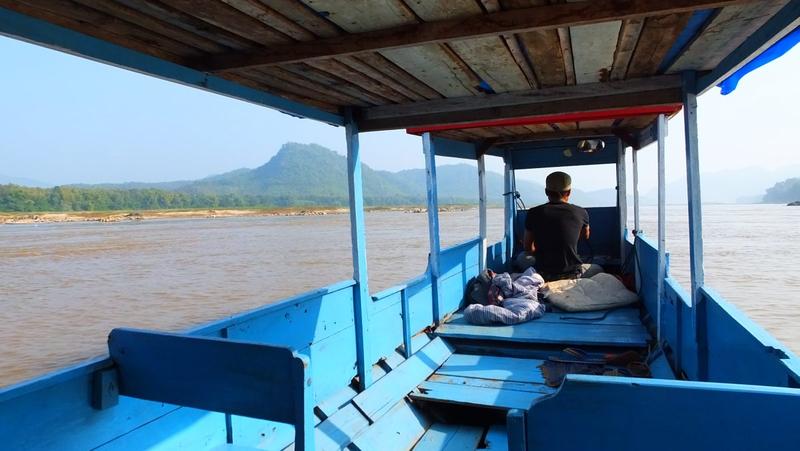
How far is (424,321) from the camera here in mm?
5336

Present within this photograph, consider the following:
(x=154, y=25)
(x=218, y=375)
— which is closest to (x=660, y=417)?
(x=218, y=375)

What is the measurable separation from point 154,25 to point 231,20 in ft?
1.10

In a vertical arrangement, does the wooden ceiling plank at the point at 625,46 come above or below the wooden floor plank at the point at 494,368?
above

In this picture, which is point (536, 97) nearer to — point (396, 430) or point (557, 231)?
point (557, 231)

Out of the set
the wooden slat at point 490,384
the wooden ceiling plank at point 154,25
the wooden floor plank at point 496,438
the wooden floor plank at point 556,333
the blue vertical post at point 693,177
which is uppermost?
the wooden ceiling plank at point 154,25

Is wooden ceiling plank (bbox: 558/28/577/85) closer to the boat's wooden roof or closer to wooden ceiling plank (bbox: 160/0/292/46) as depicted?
the boat's wooden roof

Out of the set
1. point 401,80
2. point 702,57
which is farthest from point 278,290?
point 702,57

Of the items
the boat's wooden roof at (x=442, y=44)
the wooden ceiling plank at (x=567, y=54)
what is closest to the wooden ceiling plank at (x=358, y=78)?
the boat's wooden roof at (x=442, y=44)

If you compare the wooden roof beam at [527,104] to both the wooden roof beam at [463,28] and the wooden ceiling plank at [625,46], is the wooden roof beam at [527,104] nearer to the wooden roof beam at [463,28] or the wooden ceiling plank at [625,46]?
the wooden ceiling plank at [625,46]

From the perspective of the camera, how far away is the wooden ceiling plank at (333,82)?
3.06 meters

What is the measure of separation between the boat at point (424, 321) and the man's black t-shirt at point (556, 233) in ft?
2.50

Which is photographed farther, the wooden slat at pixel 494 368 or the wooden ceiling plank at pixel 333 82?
the wooden slat at pixel 494 368

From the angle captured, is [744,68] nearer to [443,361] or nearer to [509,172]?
[443,361]

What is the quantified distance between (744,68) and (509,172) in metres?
5.73
